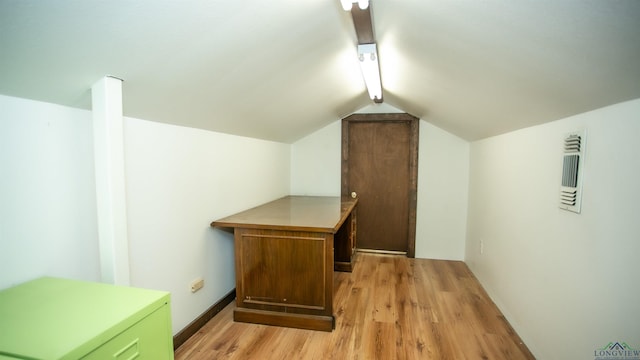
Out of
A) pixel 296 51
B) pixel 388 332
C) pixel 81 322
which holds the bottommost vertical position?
pixel 388 332

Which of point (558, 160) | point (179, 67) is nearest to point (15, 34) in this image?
point (179, 67)

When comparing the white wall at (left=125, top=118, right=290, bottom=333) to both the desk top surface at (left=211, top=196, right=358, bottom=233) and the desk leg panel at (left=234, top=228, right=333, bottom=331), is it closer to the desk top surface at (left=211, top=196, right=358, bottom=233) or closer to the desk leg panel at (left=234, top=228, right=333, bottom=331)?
the desk top surface at (left=211, top=196, right=358, bottom=233)

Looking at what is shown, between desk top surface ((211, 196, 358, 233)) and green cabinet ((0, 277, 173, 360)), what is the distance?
117 centimetres

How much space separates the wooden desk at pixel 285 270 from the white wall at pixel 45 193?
1.00 metres

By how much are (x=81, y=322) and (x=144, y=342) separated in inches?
8.1

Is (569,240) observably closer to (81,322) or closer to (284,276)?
(284,276)

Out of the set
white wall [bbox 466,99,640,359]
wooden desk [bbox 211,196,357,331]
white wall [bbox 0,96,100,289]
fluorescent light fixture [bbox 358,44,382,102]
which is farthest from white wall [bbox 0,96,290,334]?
white wall [bbox 466,99,640,359]

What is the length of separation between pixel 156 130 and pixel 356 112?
2.83 m

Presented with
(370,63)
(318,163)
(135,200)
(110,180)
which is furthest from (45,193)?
(318,163)

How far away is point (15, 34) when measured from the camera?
0.91 meters

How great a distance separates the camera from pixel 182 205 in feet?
6.81

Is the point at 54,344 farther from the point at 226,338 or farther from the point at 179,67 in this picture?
the point at 226,338

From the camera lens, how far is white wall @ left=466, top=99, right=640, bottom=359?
1.18 m

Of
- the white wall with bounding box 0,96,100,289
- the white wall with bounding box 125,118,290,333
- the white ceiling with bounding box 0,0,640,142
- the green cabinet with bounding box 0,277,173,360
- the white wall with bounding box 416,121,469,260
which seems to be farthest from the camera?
the white wall with bounding box 416,121,469,260
